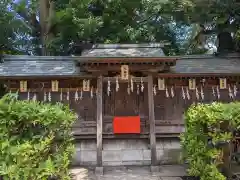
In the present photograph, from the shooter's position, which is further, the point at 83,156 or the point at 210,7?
the point at 210,7

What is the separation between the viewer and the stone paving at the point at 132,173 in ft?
28.8

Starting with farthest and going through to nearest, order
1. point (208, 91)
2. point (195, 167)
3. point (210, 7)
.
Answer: point (210, 7), point (208, 91), point (195, 167)

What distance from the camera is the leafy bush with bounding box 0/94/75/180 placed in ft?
18.2

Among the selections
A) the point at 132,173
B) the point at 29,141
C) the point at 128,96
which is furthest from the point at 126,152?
the point at 29,141

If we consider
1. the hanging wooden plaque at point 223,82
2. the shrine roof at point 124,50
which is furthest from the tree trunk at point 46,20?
the hanging wooden plaque at point 223,82

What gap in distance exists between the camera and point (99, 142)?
9562mm

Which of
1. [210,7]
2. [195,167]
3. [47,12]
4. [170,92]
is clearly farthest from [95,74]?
[47,12]

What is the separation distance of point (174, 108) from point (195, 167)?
3908mm

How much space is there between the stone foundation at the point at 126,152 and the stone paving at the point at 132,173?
0.43 metres

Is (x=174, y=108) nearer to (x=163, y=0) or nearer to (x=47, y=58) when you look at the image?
(x=47, y=58)

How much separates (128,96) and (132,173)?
9.95 ft

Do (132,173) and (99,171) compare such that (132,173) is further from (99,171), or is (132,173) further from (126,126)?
(126,126)

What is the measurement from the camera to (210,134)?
6.98 m

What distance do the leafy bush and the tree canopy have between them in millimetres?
10408
